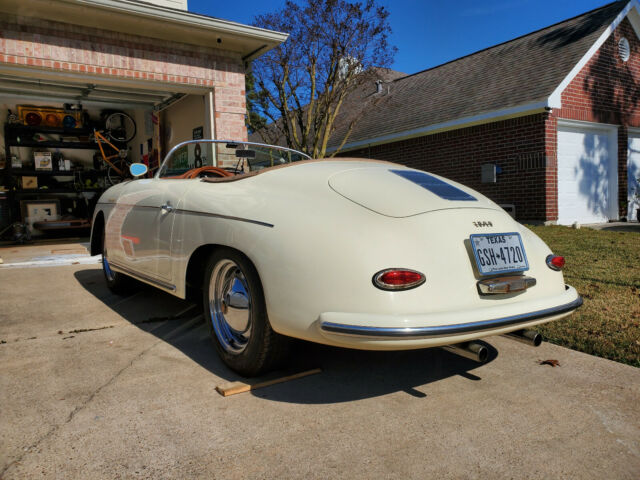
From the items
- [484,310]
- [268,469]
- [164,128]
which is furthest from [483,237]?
[164,128]

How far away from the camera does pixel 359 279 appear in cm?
216

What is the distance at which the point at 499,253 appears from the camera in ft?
8.05

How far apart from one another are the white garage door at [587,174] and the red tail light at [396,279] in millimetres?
9622

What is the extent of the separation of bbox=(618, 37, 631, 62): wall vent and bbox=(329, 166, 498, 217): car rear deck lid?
1158 cm

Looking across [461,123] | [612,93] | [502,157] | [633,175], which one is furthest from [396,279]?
[633,175]

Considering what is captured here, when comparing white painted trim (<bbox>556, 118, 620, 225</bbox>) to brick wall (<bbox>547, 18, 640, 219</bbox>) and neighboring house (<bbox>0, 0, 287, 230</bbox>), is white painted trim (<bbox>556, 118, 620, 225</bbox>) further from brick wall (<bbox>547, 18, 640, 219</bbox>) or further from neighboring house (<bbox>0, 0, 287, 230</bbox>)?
neighboring house (<bbox>0, 0, 287, 230</bbox>)

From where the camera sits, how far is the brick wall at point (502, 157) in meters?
10.3

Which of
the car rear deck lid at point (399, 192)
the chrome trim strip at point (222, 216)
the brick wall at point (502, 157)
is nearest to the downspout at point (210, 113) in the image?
the chrome trim strip at point (222, 216)

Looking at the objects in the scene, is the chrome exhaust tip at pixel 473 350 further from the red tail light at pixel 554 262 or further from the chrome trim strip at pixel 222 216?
the chrome trim strip at pixel 222 216

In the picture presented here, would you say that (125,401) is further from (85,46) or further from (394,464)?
(85,46)

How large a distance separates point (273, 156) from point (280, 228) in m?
2.22

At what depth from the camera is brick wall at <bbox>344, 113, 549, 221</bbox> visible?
10273 mm

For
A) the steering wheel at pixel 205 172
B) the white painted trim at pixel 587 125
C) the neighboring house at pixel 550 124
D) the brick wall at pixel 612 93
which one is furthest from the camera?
the brick wall at pixel 612 93

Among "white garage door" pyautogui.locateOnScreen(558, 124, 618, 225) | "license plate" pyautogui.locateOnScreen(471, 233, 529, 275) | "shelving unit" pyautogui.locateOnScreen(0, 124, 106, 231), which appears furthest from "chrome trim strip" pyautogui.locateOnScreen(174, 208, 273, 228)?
"shelving unit" pyautogui.locateOnScreen(0, 124, 106, 231)
